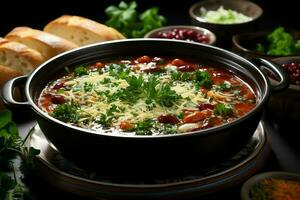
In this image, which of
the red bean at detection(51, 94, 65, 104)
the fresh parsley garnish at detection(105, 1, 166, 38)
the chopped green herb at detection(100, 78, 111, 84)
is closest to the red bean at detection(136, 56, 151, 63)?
the chopped green herb at detection(100, 78, 111, 84)

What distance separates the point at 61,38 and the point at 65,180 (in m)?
1.24

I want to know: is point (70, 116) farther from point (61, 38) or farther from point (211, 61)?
point (61, 38)

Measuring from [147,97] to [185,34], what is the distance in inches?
48.0

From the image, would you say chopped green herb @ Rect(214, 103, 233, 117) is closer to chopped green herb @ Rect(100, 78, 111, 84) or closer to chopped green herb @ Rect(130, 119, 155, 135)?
chopped green herb @ Rect(130, 119, 155, 135)

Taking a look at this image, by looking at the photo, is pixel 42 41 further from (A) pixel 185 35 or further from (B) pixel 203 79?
(B) pixel 203 79

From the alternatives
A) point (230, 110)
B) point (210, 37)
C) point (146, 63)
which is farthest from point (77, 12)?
point (230, 110)

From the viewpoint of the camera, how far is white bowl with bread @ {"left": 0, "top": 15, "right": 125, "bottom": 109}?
2.99 metres

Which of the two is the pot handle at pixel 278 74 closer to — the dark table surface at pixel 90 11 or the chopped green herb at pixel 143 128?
the chopped green herb at pixel 143 128

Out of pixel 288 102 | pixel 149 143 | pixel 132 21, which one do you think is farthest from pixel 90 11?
pixel 149 143

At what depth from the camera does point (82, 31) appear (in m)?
3.35

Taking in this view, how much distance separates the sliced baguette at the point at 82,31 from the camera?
10.9 ft

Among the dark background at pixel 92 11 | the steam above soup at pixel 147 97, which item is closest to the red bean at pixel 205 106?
the steam above soup at pixel 147 97

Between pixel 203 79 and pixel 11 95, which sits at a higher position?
pixel 11 95

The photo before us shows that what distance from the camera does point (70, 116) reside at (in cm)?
224
